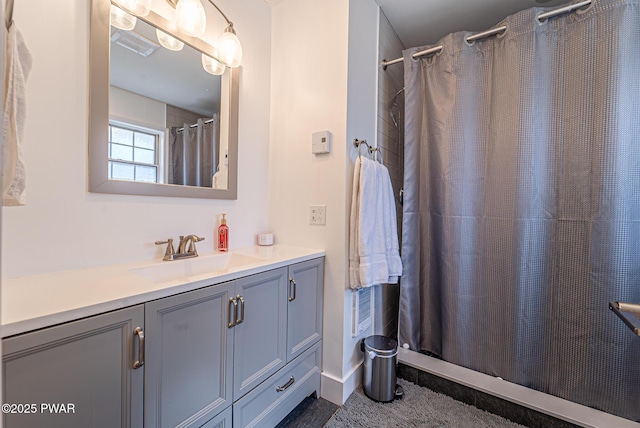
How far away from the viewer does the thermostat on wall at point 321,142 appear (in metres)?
1.74

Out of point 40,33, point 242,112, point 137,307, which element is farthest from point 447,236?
point 40,33

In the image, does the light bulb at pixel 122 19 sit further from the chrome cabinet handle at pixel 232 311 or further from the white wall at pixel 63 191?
the chrome cabinet handle at pixel 232 311

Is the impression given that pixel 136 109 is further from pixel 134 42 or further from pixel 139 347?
pixel 139 347

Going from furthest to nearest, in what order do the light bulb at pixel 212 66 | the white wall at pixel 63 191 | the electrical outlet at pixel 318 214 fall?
the electrical outlet at pixel 318 214
the light bulb at pixel 212 66
the white wall at pixel 63 191

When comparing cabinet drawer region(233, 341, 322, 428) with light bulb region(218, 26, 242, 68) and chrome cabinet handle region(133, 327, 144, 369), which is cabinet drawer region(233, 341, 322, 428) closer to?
chrome cabinet handle region(133, 327, 144, 369)

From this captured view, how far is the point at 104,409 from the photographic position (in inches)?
34.3

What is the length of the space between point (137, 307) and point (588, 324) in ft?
6.87

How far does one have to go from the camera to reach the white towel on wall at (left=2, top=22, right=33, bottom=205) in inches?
31.3

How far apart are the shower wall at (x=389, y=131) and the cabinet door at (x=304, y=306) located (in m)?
0.56

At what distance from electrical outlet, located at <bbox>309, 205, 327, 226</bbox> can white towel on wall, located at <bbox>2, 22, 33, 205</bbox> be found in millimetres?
1284

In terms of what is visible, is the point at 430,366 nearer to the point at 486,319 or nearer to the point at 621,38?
the point at 486,319

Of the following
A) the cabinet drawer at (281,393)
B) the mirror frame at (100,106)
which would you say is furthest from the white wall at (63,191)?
the cabinet drawer at (281,393)

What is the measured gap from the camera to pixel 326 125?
1.77m

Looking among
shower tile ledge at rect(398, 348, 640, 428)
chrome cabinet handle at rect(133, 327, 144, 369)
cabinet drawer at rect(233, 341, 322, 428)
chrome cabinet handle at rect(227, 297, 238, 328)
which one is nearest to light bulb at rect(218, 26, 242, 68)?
chrome cabinet handle at rect(227, 297, 238, 328)
